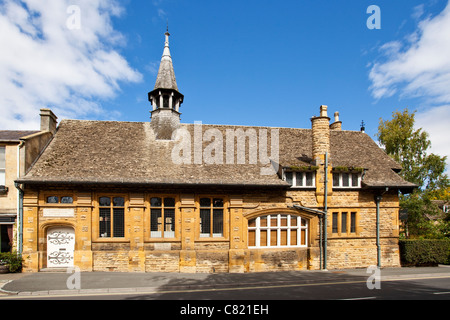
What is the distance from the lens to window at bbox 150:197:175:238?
47.7 ft

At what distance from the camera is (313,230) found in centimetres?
1555

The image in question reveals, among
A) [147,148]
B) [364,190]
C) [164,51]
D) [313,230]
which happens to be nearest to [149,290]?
[147,148]

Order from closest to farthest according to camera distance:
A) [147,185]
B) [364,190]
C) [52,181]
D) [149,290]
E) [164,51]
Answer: [149,290] → [52,181] → [147,185] → [364,190] → [164,51]

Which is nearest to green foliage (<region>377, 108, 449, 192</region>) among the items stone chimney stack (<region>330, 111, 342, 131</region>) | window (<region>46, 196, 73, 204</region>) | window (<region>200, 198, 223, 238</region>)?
stone chimney stack (<region>330, 111, 342, 131</region>)

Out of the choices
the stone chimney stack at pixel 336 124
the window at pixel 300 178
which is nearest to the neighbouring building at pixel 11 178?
the window at pixel 300 178

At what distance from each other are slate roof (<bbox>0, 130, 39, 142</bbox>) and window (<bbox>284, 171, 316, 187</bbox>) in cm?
1495

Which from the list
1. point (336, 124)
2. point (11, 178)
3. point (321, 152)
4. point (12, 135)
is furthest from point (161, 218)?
point (336, 124)

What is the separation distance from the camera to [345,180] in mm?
16203

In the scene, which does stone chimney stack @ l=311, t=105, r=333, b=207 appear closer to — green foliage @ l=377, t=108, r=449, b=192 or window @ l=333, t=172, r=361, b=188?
window @ l=333, t=172, r=361, b=188

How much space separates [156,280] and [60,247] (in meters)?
6.07

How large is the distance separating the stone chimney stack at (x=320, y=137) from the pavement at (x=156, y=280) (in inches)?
257

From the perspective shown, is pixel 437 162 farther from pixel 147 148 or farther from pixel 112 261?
pixel 112 261

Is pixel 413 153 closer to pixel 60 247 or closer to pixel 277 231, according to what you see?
pixel 277 231
